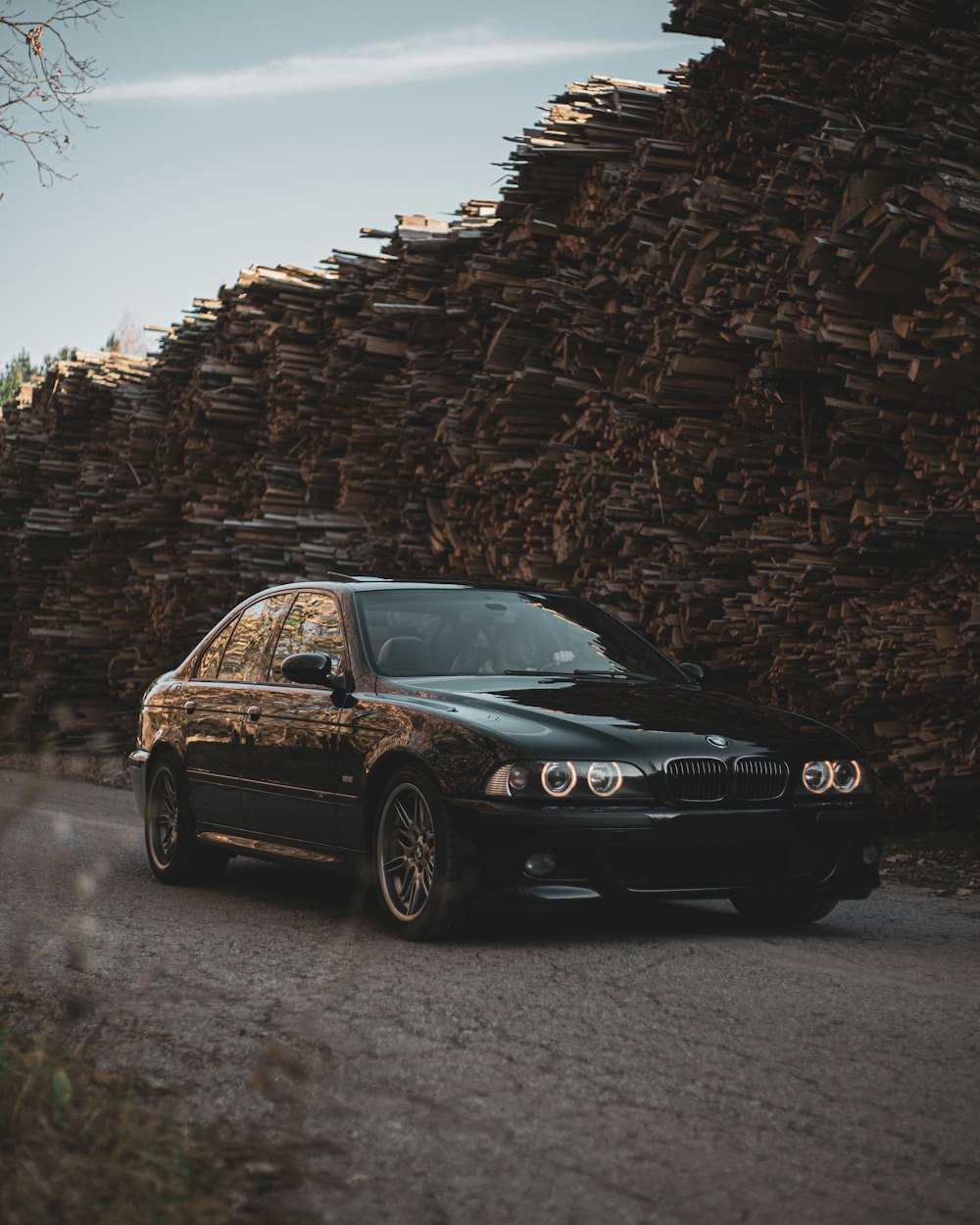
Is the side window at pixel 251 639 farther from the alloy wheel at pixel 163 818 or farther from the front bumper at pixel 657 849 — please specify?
the front bumper at pixel 657 849

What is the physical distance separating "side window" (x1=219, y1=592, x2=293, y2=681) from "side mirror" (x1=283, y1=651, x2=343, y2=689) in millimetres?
1023

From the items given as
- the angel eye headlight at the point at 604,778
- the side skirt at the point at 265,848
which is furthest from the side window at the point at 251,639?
the angel eye headlight at the point at 604,778

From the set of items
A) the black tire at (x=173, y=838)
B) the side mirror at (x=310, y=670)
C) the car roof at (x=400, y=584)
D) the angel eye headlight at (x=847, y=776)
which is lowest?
the black tire at (x=173, y=838)

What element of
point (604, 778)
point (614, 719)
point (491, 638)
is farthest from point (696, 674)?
point (604, 778)

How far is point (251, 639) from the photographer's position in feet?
26.0

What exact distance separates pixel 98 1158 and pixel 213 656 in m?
5.51

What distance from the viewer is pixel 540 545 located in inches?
529

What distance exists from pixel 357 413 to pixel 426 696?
480 inches

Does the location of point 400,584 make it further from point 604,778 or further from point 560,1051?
point 560,1051

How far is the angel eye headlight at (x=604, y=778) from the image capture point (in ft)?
18.1

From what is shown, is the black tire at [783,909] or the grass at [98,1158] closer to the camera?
the grass at [98,1158]

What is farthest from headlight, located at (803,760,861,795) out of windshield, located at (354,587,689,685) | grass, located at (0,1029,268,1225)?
grass, located at (0,1029,268,1225)

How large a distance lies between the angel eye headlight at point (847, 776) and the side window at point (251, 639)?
2.99 metres

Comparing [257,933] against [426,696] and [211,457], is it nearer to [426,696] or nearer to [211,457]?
[426,696]
